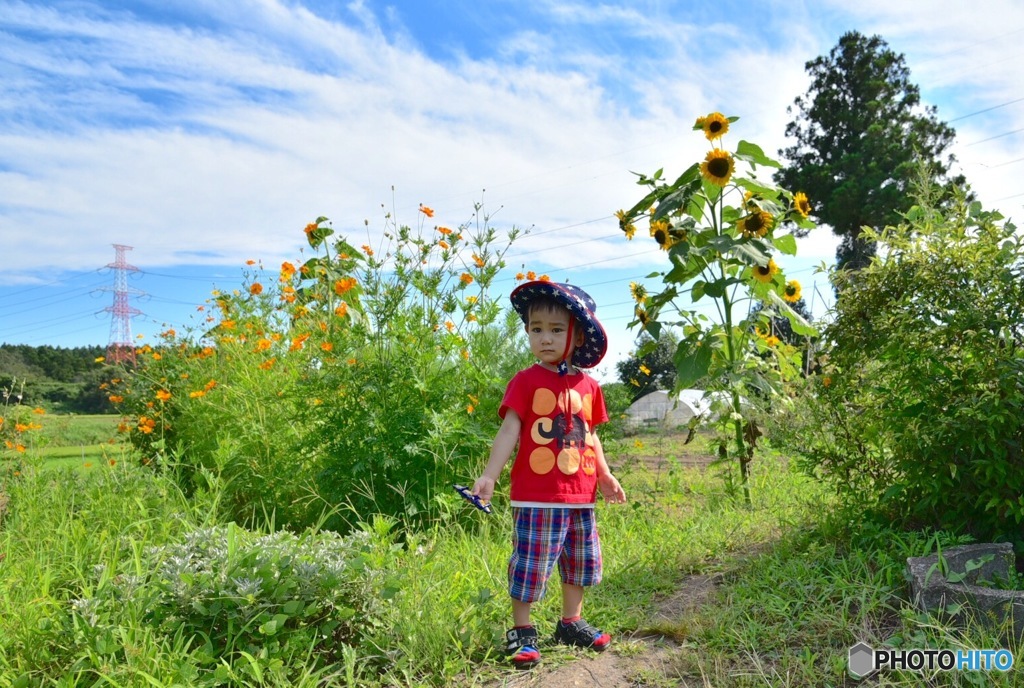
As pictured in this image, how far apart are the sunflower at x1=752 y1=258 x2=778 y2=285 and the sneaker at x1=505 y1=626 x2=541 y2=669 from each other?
2.66 m

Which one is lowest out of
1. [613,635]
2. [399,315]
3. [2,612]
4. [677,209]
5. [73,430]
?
Answer: [613,635]

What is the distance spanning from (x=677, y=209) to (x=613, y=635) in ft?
8.54

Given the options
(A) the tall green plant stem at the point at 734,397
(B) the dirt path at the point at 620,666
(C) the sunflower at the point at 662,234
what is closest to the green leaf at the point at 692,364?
(A) the tall green plant stem at the point at 734,397

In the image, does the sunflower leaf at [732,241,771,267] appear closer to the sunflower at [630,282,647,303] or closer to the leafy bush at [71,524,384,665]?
the sunflower at [630,282,647,303]

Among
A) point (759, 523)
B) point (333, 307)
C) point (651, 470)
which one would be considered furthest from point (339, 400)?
point (651, 470)

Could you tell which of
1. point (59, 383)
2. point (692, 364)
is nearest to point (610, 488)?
point (692, 364)

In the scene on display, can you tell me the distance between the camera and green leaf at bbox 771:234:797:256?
4.48 meters

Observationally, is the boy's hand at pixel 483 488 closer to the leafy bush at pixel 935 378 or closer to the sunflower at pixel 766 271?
the leafy bush at pixel 935 378

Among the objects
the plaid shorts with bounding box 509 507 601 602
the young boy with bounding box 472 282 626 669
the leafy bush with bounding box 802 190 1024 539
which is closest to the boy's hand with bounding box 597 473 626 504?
the young boy with bounding box 472 282 626 669

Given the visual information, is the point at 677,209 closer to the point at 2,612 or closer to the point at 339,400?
the point at 339,400

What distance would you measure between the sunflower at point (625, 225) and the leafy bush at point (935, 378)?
1.51 meters

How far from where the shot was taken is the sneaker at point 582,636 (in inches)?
107

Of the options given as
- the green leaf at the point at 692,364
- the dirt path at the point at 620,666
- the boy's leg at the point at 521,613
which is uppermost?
the green leaf at the point at 692,364

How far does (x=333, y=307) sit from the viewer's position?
5215 millimetres
